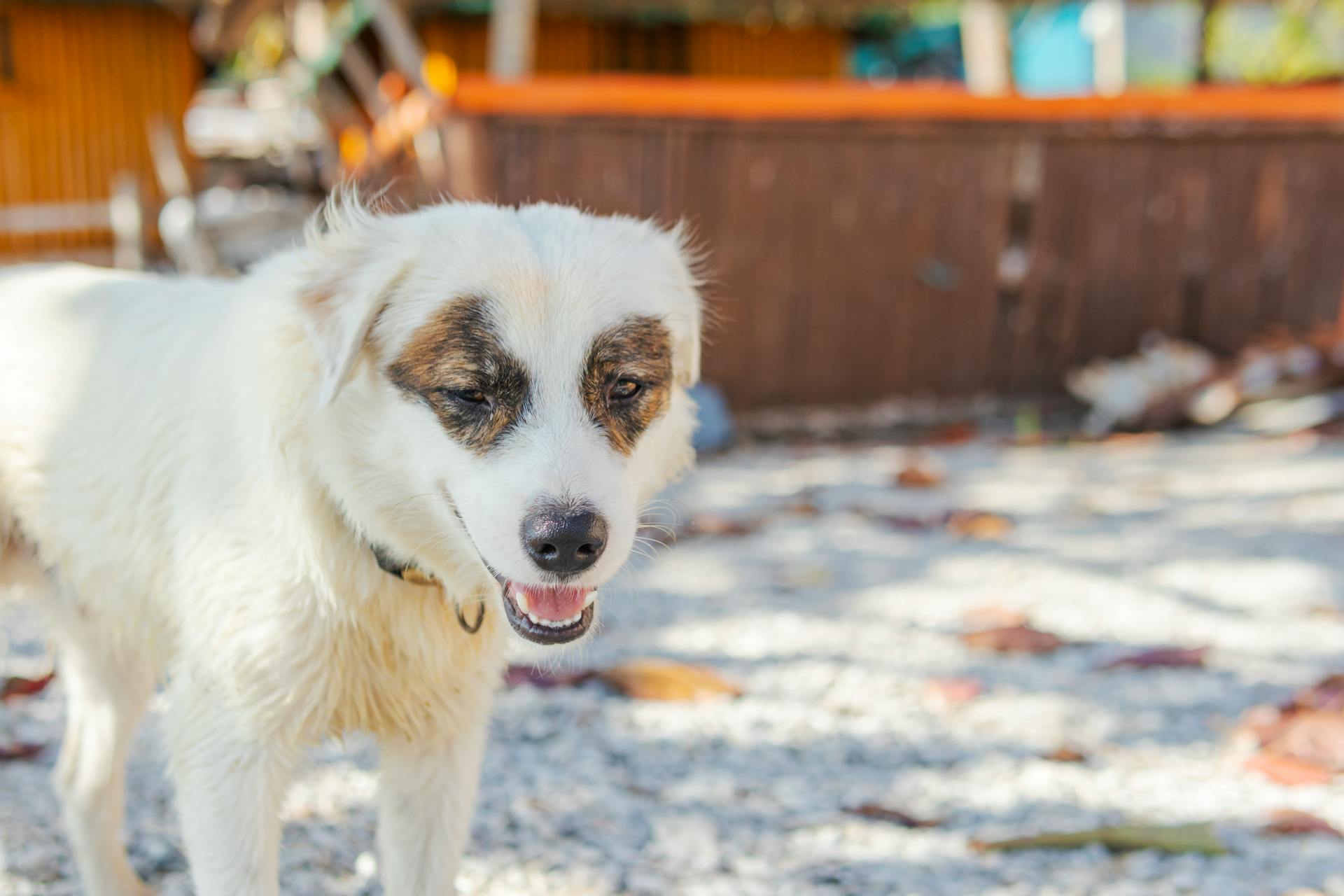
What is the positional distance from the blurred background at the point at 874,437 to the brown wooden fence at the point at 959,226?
0.10ft

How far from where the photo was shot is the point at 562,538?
7.07 ft

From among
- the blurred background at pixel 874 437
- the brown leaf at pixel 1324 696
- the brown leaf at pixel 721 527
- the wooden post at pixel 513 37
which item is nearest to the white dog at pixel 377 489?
the blurred background at pixel 874 437

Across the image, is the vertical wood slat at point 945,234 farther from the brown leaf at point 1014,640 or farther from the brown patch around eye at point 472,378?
the brown patch around eye at point 472,378

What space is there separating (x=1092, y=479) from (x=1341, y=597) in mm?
2404

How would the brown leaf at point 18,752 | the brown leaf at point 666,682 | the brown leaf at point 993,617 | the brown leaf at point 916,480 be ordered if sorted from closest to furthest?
1. the brown leaf at point 18,752
2. the brown leaf at point 666,682
3. the brown leaf at point 993,617
4. the brown leaf at point 916,480

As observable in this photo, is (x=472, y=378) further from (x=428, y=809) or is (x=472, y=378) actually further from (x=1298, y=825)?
(x=1298, y=825)

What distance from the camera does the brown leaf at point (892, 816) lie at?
3330 millimetres

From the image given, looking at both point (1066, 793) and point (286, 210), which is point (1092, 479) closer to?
point (1066, 793)

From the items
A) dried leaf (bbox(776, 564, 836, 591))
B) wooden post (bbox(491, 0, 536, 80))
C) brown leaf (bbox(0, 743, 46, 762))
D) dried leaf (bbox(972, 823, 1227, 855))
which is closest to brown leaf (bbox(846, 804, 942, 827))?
dried leaf (bbox(972, 823, 1227, 855))

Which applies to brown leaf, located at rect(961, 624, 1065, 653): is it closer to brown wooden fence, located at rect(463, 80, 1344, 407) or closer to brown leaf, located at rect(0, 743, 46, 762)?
brown leaf, located at rect(0, 743, 46, 762)

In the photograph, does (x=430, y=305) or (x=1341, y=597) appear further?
(x=1341, y=597)

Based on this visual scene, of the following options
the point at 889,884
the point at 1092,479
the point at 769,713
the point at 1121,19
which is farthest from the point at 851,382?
the point at 1121,19

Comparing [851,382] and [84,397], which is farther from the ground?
[84,397]

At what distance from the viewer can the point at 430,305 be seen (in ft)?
7.87
